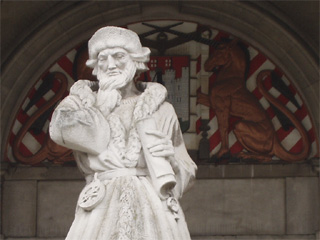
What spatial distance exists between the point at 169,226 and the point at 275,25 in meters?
5.95

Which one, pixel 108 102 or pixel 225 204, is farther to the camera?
pixel 225 204

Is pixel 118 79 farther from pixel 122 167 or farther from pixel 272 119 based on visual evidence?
pixel 272 119

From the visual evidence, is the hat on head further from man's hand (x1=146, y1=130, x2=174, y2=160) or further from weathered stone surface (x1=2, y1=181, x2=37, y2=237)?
weathered stone surface (x1=2, y1=181, x2=37, y2=237)

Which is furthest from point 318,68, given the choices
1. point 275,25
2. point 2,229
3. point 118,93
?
point 118,93

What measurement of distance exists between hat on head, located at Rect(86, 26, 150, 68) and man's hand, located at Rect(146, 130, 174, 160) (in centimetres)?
66

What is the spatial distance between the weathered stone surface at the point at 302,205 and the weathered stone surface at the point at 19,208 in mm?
2493

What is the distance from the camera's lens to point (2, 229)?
19453mm

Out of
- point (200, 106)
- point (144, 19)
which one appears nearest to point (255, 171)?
point (200, 106)

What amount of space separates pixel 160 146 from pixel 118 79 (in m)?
0.65

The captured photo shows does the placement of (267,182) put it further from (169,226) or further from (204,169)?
(169,226)

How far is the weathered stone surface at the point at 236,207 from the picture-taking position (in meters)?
19.4

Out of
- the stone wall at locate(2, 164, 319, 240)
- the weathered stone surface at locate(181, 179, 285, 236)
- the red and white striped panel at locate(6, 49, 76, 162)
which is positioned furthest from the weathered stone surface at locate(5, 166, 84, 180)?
the weathered stone surface at locate(181, 179, 285, 236)

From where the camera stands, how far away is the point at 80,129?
45.7 ft

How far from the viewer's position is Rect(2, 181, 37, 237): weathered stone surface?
19.5m
